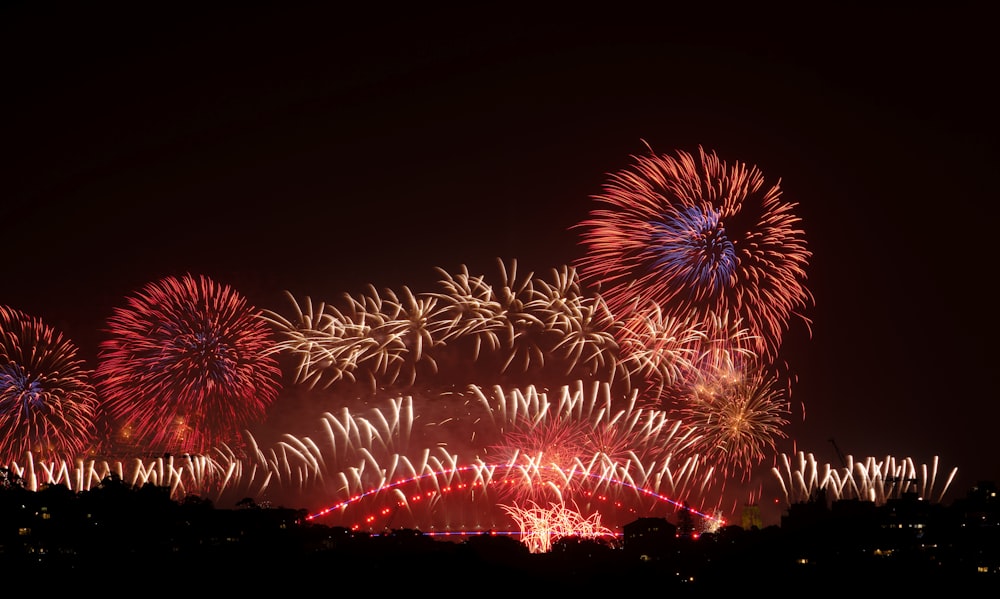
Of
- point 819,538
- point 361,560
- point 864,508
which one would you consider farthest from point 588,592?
point 864,508

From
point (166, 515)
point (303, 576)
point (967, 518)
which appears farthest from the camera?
point (967, 518)

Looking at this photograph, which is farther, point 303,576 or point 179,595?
point 303,576

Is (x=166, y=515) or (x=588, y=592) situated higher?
(x=166, y=515)

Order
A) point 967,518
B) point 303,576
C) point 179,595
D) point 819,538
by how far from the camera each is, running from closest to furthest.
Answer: point 179,595
point 303,576
point 819,538
point 967,518

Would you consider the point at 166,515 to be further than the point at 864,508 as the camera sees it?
No

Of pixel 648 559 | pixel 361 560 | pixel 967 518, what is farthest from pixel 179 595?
pixel 967 518

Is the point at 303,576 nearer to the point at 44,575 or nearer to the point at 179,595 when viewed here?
the point at 179,595

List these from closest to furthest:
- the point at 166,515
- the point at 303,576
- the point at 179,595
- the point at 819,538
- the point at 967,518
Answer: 1. the point at 179,595
2. the point at 303,576
3. the point at 166,515
4. the point at 819,538
5. the point at 967,518

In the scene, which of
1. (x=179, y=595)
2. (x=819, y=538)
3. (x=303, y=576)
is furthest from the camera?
(x=819, y=538)

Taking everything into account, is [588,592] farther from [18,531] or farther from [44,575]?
[18,531]
